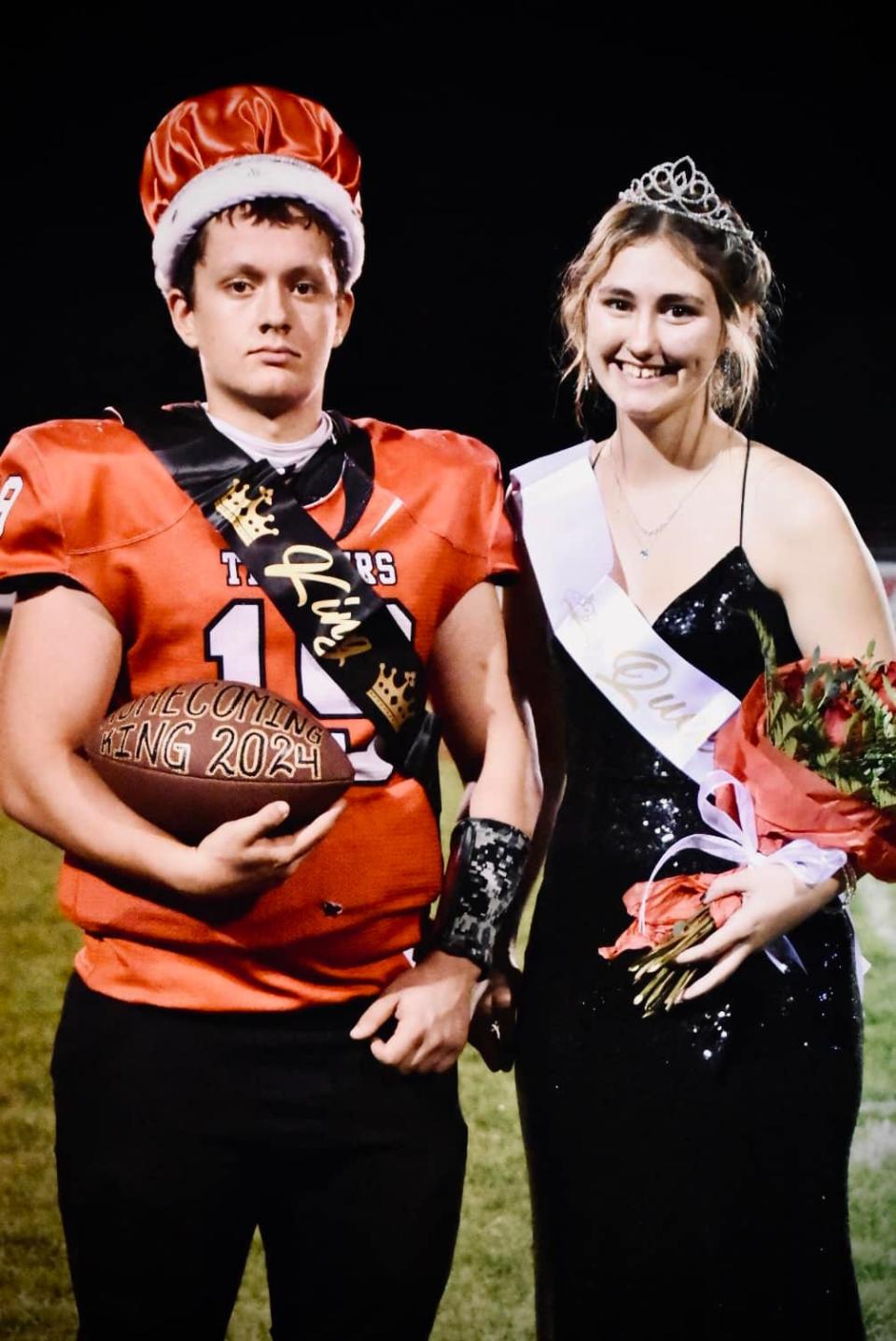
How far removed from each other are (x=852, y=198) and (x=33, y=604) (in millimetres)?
1612

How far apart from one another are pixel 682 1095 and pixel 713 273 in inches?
41.1

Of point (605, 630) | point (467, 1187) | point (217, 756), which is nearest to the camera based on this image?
point (217, 756)

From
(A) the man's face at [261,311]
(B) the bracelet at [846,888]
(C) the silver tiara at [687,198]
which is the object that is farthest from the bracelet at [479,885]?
(C) the silver tiara at [687,198]

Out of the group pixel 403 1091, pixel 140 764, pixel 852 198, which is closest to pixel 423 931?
pixel 403 1091

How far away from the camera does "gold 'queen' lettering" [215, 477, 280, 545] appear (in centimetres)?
164

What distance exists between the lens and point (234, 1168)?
1.67m

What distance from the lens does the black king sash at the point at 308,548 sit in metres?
1.65

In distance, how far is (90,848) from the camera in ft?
5.24

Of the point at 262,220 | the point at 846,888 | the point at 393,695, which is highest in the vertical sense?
the point at 262,220

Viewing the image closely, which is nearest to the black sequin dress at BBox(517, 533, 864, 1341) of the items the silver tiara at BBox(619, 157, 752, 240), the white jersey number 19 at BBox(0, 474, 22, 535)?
the silver tiara at BBox(619, 157, 752, 240)

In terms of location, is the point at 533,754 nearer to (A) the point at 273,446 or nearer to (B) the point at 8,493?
(A) the point at 273,446

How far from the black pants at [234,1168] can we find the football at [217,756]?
11.4 inches

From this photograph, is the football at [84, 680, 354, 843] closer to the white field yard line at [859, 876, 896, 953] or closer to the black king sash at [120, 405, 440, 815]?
the black king sash at [120, 405, 440, 815]

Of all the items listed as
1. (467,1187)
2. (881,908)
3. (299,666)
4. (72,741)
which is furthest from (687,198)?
(881,908)
